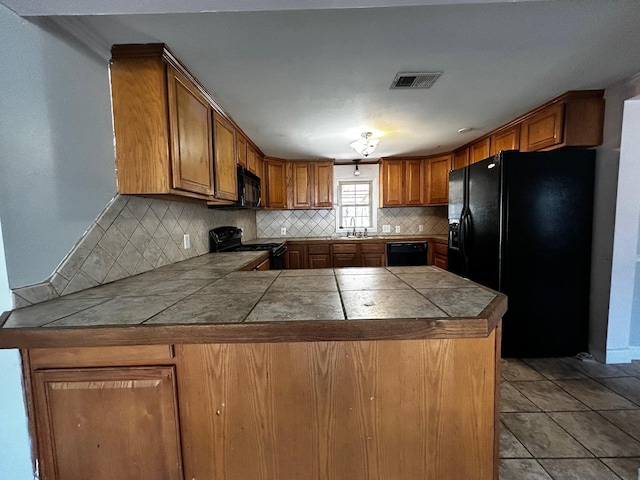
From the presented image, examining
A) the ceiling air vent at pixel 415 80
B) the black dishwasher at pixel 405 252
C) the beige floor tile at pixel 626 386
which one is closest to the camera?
the ceiling air vent at pixel 415 80

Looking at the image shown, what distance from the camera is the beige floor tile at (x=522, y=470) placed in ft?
4.22

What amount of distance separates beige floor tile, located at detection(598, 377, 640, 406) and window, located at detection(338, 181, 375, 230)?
316 centimetres

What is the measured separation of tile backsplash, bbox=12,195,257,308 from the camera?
3.66 ft

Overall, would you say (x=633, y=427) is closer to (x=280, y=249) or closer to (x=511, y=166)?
(x=511, y=166)

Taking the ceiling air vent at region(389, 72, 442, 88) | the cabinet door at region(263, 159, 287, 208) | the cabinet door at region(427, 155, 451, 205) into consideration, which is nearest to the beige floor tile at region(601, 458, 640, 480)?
the ceiling air vent at region(389, 72, 442, 88)

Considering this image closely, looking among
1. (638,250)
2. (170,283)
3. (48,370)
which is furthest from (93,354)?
(638,250)

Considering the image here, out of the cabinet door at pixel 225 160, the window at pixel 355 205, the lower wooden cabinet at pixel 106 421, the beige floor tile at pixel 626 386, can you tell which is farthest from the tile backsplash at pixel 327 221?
the lower wooden cabinet at pixel 106 421

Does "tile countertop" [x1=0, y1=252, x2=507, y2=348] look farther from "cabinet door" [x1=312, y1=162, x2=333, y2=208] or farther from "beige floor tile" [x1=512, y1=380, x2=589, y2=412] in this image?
"cabinet door" [x1=312, y1=162, x2=333, y2=208]

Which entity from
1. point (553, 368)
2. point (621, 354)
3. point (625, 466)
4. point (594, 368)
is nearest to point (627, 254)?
point (621, 354)

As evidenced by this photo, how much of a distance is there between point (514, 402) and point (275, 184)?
11.9 feet

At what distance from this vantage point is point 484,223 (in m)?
2.41

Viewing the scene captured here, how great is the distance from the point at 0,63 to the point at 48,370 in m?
1.07

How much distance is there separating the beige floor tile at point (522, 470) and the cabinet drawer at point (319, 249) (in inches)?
114

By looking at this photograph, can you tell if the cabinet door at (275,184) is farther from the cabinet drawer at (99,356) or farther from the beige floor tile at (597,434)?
the beige floor tile at (597,434)
